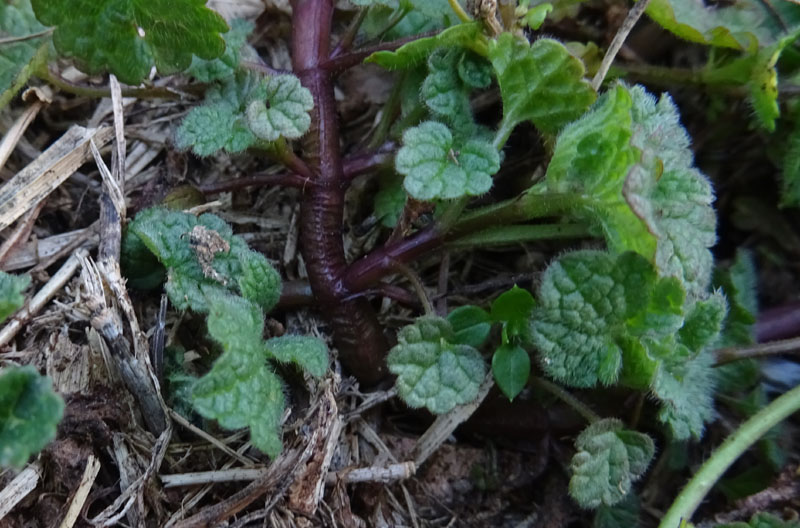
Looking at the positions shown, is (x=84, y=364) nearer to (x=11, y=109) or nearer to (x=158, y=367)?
(x=158, y=367)

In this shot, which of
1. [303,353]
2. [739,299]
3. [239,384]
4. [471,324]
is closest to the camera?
[239,384]

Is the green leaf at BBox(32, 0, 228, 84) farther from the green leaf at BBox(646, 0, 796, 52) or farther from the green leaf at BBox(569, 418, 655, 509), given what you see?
the green leaf at BBox(569, 418, 655, 509)

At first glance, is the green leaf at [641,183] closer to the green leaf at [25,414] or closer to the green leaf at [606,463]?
the green leaf at [606,463]

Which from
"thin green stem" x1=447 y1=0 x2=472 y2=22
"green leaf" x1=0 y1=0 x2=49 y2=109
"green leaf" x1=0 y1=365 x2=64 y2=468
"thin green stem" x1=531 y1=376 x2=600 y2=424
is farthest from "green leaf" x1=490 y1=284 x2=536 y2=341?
"green leaf" x1=0 y1=0 x2=49 y2=109

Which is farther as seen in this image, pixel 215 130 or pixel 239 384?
pixel 215 130

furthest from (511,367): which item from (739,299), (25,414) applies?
(25,414)

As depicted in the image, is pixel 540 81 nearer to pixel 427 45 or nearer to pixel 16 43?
pixel 427 45

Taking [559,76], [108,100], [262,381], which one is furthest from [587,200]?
[108,100]
